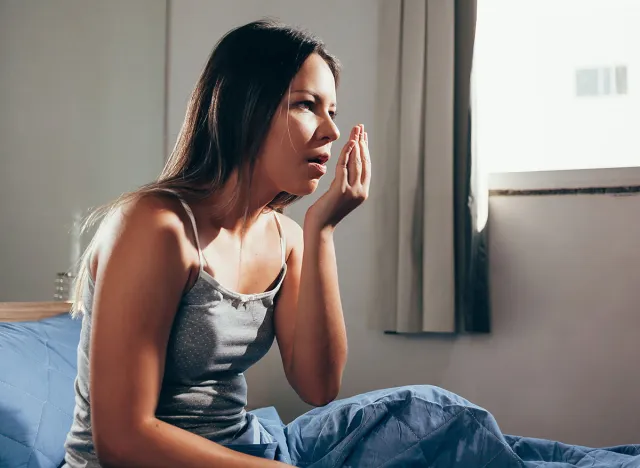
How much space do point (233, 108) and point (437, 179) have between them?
1.41 meters

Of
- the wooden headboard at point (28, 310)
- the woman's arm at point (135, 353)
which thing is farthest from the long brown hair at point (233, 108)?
the wooden headboard at point (28, 310)

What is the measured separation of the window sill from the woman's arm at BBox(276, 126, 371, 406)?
1.29 m

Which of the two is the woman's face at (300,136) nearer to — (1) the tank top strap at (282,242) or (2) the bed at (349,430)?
(1) the tank top strap at (282,242)

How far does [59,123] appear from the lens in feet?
7.79

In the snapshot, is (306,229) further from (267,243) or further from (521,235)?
(521,235)

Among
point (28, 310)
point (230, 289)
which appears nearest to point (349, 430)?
point (230, 289)

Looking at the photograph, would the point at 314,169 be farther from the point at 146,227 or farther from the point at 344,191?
the point at 146,227

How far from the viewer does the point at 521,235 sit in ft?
7.63

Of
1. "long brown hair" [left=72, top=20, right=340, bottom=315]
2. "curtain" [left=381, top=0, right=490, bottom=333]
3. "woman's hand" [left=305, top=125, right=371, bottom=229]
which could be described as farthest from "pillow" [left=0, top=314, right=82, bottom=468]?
"curtain" [left=381, top=0, right=490, bottom=333]

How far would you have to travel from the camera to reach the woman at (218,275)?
2.84ft

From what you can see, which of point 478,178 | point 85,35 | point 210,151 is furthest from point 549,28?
point 210,151

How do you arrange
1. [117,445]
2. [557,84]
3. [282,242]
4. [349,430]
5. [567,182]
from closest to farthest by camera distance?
[117,445]
[282,242]
[349,430]
[567,182]
[557,84]

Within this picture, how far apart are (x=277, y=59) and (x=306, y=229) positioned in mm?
286

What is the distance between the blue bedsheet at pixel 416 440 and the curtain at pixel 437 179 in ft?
2.70
